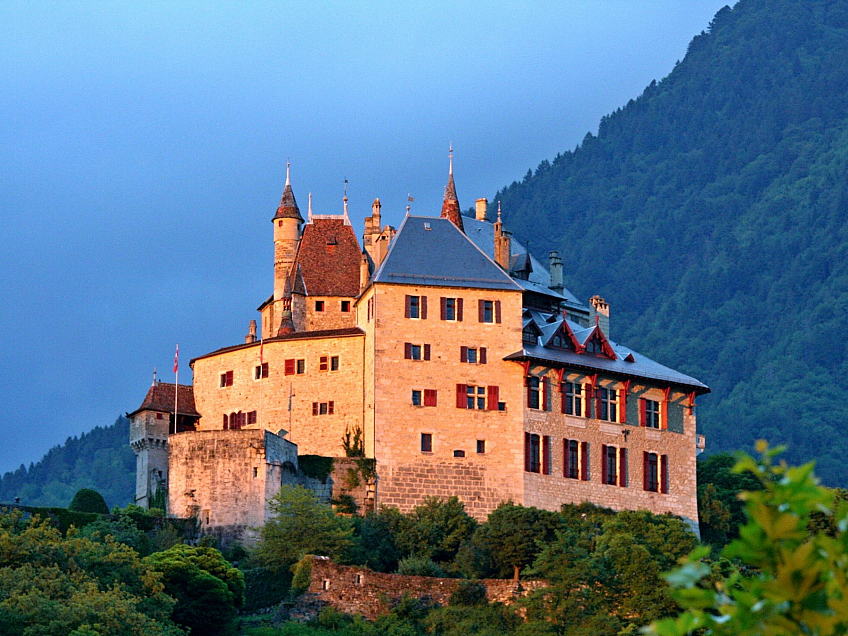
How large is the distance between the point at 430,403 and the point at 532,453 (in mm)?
5076

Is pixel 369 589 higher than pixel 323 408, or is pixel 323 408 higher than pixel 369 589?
pixel 323 408

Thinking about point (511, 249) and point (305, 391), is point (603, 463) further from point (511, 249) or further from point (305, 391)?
point (511, 249)

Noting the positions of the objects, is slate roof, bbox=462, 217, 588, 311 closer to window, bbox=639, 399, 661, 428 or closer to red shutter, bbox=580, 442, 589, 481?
window, bbox=639, 399, 661, 428

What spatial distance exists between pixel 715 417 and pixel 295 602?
10975cm

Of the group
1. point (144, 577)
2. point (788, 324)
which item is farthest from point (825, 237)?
point (144, 577)

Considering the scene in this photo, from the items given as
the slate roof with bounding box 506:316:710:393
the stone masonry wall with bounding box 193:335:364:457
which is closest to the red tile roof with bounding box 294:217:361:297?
the stone masonry wall with bounding box 193:335:364:457

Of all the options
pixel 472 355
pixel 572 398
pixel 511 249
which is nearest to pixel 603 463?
pixel 572 398

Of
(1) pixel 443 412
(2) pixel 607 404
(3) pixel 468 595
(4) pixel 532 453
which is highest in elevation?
(2) pixel 607 404

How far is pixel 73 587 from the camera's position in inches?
2087

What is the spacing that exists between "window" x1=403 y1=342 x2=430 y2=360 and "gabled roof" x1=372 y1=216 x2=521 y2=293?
112 inches

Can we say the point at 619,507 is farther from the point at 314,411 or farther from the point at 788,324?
the point at 788,324

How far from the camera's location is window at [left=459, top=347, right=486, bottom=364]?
7450 cm

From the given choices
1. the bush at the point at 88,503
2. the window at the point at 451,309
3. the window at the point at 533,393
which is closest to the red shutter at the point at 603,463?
the window at the point at 533,393

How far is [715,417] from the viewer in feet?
551
